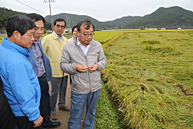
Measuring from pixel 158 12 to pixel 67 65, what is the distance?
202m

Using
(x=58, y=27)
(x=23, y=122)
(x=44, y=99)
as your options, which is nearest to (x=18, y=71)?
(x=23, y=122)

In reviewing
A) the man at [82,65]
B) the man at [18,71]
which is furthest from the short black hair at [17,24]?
the man at [82,65]

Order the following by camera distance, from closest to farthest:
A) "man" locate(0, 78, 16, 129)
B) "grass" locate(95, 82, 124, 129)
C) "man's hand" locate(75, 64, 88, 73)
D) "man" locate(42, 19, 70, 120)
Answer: "man" locate(0, 78, 16, 129)
"man's hand" locate(75, 64, 88, 73)
"grass" locate(95, 82, 124, 129)
"man" locate(42, 19, 70, 120)

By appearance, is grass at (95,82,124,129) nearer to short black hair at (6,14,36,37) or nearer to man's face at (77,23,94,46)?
man's face at (77,23,94,46)

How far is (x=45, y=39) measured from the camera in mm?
2258

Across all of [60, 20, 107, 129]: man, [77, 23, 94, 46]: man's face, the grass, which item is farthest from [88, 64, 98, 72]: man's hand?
the grass

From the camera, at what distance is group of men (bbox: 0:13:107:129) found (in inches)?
39.0

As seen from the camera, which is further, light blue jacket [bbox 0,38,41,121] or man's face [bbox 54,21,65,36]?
man's face [bbox 54,21,65,36]

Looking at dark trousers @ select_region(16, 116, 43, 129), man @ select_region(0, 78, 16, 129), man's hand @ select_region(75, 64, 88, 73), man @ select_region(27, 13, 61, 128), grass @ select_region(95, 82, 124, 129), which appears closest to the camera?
man @ select_region(0, 78, 16, 129)

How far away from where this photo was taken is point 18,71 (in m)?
0.97

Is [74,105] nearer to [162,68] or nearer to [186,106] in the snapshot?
[186,106]

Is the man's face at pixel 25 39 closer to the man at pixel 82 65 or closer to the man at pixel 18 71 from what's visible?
the man at pixel 18 71

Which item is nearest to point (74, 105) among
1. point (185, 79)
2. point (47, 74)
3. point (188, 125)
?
point (47, 74)

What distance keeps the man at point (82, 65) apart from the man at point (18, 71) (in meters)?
0.56
